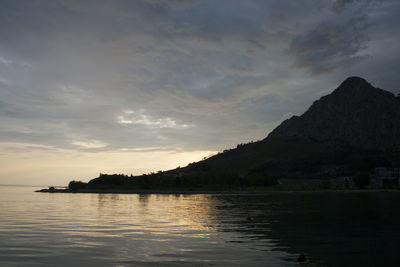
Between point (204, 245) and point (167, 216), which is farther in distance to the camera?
point (167, 216)

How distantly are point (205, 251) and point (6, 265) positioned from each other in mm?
Answer: 17405

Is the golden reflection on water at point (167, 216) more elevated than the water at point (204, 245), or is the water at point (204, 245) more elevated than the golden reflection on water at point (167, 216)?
the golden reflection on water at point (167, 216)

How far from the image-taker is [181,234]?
→ 157 ft

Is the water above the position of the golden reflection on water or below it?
below

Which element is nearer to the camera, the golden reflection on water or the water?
the water

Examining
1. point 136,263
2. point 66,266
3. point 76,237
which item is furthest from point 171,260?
point 76,237

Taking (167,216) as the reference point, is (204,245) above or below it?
below

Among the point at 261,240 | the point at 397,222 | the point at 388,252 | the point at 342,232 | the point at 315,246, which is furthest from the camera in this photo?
the point at 397,222

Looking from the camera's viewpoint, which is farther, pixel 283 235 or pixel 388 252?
pixel 283 235

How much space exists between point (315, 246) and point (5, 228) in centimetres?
4424

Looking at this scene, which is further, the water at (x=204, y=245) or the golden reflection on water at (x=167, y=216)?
the golden reflection on water at (x=167, y=216)

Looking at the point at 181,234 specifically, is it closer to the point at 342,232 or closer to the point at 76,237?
the point at 76,237

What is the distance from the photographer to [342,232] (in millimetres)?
48531

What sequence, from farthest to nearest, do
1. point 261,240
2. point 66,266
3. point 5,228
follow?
point 5,228 < point 261,240 < point 66,266
